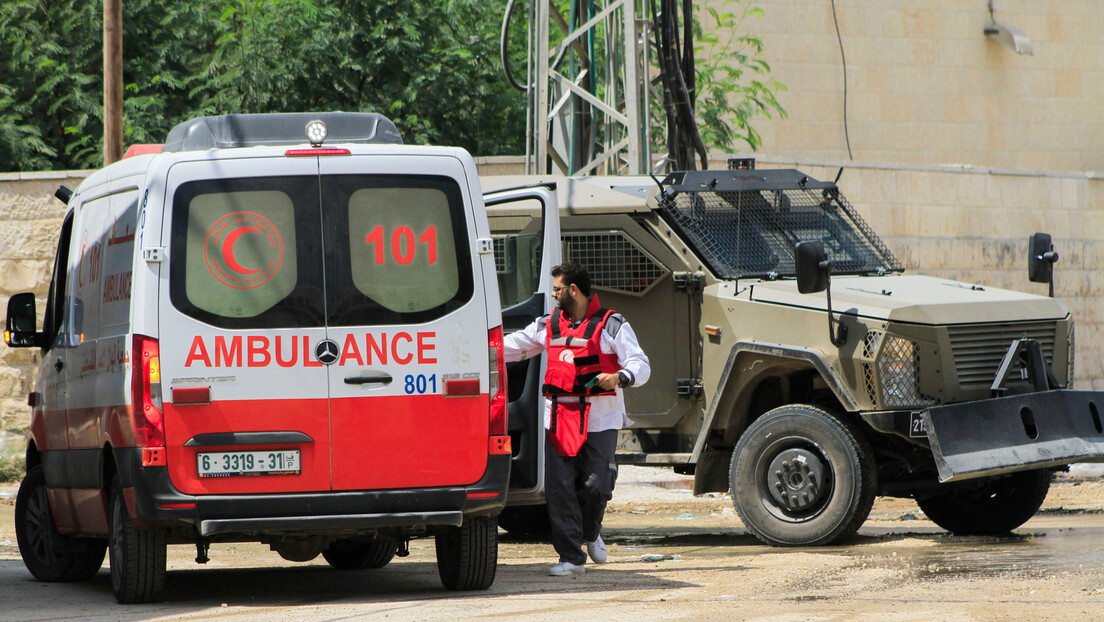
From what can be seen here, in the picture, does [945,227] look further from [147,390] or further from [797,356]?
[147,390]

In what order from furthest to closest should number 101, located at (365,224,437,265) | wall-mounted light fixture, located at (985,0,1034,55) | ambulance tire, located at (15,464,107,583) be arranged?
wall-mounted light fixture, located at (985,0,1034,55), ambulance tire, located at (15,464,107,583), number 101, located at (365,224,437,265)

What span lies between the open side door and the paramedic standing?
10 centimetres

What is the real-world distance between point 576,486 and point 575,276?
1233 millimetres

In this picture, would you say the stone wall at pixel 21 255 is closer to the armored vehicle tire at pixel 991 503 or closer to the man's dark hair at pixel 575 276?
the man's dark hair at pixel 575 276

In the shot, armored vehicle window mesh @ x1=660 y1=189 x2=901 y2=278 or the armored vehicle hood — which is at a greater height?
armored vehicle window mesh @ x1=660 y1=189 x2=901 y2=278

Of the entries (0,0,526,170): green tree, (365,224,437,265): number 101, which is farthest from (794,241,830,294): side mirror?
(0,0,526,170): green tree

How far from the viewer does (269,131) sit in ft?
24.9

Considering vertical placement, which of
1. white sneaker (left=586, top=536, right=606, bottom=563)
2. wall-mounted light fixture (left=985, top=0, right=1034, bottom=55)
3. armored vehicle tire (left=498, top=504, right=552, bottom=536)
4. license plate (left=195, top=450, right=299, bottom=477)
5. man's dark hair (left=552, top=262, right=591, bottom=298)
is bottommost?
armored vehicle tire (left=498, top=504, right=552, bottom=536)

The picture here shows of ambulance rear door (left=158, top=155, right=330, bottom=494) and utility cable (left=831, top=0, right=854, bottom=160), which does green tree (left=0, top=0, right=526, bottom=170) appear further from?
ambulance rear door (left=158, top=155, right=330, bottom=494)

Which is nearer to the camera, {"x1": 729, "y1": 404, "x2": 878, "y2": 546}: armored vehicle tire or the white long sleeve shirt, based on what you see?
the white long sleeve shirt

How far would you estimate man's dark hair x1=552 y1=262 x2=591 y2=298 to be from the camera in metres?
8.32

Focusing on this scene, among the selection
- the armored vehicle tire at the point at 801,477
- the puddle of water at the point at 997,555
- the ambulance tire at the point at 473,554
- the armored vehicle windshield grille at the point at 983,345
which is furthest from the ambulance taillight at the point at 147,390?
the armored vehicle windshield grille at the point at 983,345

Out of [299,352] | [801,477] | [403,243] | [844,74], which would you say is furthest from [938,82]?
[299,352]

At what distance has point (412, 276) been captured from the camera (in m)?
7.08
